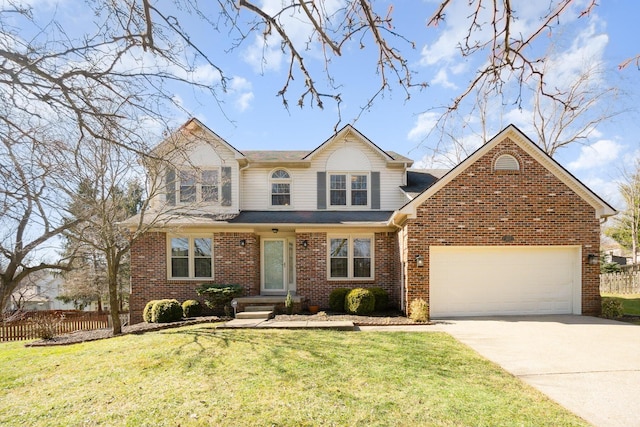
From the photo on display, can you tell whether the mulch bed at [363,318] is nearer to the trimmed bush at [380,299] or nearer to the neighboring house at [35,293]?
the trimmed bush at [380,299]

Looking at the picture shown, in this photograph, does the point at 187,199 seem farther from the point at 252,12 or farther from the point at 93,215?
the point at 252,12

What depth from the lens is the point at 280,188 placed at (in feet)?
45.7

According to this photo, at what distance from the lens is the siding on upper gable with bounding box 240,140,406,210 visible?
543 inches

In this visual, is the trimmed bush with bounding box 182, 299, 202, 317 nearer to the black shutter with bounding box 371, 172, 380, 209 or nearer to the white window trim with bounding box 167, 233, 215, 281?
the white window trim with bounding box 167, 233, 215, 281

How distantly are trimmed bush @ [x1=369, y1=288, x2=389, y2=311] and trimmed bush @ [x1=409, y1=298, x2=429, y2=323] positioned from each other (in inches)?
60.0

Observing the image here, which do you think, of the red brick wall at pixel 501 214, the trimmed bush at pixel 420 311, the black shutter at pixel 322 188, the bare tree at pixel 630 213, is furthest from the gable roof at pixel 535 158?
the bare tree at pixel 630 213

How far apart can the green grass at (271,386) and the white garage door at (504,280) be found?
3251 millimetres

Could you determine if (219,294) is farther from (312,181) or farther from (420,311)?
(420,311)

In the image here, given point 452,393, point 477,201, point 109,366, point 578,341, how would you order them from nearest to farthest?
1. point 452,393
2. point 109,366
3. point 578,341
4. point 477,201

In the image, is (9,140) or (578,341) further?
(578,341)

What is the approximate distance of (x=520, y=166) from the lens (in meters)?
10.8

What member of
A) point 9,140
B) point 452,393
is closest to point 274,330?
point 452,393

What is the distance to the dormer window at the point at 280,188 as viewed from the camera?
547 inches

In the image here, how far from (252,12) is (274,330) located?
7635mm
